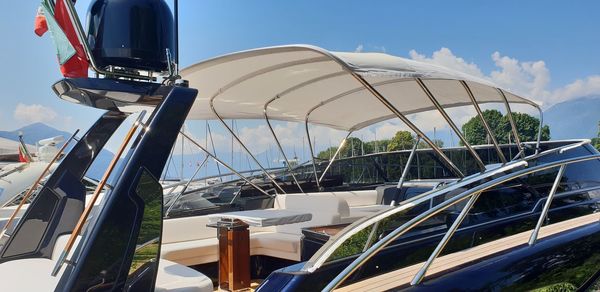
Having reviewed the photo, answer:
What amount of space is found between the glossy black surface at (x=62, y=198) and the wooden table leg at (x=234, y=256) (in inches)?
52.1

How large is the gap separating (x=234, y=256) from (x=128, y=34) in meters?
2.06

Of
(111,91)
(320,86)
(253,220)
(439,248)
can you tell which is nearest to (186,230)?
(253,220)

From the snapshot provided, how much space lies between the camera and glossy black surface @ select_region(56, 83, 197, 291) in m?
1.44

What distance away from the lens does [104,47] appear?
1.76 metres

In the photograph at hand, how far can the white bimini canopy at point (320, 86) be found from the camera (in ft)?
9.11

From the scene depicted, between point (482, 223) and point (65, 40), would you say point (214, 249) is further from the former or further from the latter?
point (65, 40)

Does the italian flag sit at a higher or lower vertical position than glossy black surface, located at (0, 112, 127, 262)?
higher

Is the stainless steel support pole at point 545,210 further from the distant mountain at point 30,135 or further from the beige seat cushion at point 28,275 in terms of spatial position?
the distant mountain at point 30,135

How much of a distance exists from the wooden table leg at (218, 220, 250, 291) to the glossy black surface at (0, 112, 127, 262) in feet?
4.34

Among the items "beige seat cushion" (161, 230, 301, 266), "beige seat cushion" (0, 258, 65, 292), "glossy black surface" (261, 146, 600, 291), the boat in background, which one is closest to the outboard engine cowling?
the boat in background

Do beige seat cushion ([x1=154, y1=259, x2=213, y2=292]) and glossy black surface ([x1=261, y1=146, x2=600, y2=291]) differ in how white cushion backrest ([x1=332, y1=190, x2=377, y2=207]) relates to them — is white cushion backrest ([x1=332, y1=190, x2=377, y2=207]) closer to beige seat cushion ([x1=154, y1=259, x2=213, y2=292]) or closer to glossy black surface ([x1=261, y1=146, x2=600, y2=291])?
glossy black surface ([x1=261, y1=146, x2=600, y2=291])

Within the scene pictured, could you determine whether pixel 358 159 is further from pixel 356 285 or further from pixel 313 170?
pixel 356 285

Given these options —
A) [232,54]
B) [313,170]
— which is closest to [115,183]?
[232,54]

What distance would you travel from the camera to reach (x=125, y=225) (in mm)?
1509
